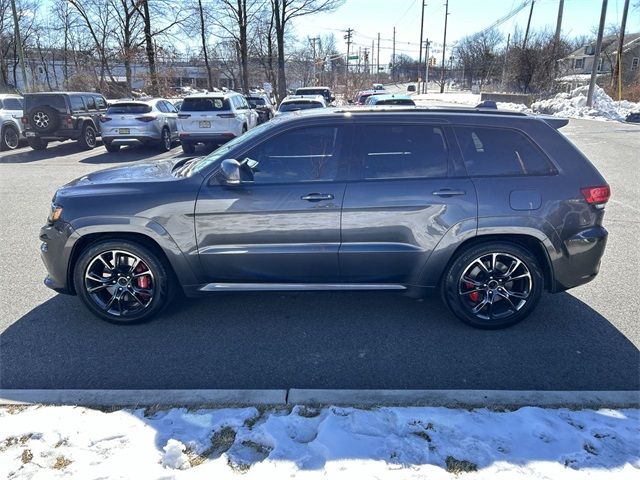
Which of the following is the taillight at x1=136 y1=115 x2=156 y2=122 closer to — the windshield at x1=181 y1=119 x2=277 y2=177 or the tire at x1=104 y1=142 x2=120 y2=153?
the tire at x1=104 y1=142 x2=120 y2=153

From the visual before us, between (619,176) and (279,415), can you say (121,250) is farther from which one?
(619,176)

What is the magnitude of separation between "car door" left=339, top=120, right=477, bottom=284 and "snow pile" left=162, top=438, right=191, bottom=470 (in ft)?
5.96

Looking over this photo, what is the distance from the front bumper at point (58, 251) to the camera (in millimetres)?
3670

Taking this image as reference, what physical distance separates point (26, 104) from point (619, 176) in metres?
17.2

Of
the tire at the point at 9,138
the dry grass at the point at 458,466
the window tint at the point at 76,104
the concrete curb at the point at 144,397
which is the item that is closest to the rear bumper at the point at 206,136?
the window tint at the point at 76,104

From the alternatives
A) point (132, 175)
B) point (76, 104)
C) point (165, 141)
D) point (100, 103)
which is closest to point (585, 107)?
point (165, 141)

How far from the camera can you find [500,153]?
3.66 meters

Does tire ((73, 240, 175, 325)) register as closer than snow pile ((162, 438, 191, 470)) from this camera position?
Result: No

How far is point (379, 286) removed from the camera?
3.73 metres

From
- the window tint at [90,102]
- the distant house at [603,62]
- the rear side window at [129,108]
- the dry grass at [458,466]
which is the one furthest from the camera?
the distant house at [603,62]

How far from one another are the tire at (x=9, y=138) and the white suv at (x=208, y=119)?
270 inches

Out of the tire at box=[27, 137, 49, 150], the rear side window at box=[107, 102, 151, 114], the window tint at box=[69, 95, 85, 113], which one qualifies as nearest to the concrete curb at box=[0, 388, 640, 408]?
the rear side window at box=[107, 102, 151, 114]

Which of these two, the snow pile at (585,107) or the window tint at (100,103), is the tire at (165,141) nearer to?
the window tint at (100,103)

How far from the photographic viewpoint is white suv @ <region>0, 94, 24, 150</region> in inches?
597
